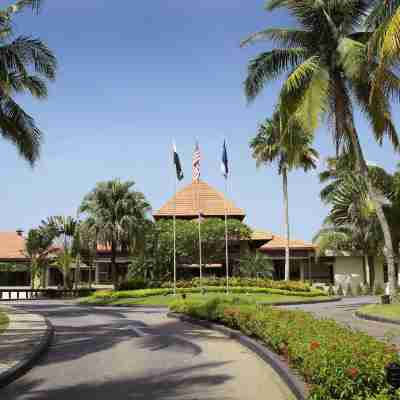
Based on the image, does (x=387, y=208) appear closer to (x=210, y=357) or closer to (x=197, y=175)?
(x=197, y=175)

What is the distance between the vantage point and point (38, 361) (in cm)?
1014

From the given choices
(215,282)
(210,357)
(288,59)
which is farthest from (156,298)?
(210,357)

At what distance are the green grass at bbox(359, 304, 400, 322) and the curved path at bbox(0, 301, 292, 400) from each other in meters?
7.18

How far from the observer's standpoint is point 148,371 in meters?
9.00

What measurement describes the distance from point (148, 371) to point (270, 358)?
2.08 m

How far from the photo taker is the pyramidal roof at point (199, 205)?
159ft

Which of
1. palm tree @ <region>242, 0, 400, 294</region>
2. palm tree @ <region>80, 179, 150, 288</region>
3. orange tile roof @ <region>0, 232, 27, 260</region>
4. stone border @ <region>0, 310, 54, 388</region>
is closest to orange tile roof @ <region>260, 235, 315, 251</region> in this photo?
palm tree @ <region>80, 179, 150, 288</region>

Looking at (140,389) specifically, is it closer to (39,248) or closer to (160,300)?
(160,300)

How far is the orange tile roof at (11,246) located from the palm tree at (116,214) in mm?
14325

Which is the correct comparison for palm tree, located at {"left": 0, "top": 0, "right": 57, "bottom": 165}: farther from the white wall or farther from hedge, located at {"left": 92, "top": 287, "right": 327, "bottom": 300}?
the white wall

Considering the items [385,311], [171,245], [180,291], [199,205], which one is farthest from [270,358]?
[199,205]

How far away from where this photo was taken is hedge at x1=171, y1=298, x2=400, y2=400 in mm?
5266

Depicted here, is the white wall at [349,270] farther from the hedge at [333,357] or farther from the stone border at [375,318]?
the hedge at [333,357]

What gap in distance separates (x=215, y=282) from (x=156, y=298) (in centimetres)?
707
